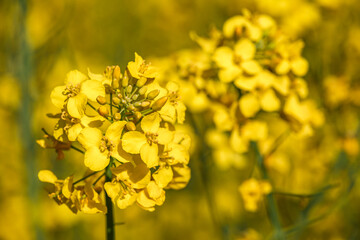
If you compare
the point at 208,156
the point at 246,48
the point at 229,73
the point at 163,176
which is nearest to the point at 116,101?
the point at 163,176

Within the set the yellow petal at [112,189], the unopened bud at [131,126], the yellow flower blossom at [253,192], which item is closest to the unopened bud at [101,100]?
the unopened bud at [131,126]

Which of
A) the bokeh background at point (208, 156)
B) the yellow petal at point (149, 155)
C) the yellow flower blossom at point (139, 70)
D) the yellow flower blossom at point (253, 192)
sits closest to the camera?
the yellow petal at point (149, 155)

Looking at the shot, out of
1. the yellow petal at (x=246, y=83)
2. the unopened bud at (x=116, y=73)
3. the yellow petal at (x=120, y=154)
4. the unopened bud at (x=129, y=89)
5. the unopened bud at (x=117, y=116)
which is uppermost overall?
the yellow petal at (x=246, y=83)

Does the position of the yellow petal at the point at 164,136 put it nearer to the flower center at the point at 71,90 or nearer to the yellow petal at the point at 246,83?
the flower center at the point at 71,90

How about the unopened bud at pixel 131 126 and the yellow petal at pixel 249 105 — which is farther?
the yellow petal at pixel 249 105

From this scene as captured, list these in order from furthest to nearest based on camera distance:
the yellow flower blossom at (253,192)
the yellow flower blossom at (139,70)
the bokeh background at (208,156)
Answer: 1. the bokeh background at (208,156)
2. the yellow flower blossom at (253,192)
3. the yellow flower blossom at (139,70)

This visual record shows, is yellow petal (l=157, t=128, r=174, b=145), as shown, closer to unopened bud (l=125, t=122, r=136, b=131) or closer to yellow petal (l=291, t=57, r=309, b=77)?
unopened bud (l=125, t=122, r=136, b=131)

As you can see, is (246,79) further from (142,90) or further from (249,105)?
(142,90)

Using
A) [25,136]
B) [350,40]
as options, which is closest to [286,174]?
[350,40]
